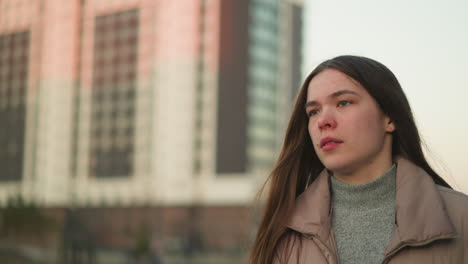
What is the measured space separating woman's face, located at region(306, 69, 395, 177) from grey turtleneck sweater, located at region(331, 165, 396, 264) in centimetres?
6

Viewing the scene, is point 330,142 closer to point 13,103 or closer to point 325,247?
point 325,247

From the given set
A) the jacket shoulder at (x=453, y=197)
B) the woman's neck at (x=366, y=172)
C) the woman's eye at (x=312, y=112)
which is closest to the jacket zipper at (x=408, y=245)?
the jacket shoulder at (x=453, y=197)

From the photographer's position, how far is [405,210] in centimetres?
196

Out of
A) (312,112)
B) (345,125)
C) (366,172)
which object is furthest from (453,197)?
(312,112)

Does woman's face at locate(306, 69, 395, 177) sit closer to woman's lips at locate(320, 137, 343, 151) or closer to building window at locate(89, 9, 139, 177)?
woman's lips at locate(320, 137, 343, 151)

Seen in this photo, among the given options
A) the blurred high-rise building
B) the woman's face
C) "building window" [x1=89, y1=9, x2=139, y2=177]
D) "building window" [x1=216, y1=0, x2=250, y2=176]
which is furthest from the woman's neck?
"building window" [x1=89, y1=9, x2=139, y2=177]

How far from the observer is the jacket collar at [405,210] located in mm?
1870

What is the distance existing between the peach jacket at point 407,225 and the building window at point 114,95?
193ft

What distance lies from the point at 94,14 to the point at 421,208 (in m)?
67.2

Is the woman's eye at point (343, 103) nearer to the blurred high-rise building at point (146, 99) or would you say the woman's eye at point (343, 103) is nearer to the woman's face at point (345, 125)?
the woman's face at point (345, 125)

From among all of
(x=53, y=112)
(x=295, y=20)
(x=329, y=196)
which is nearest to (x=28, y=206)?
(x=53, y=112)

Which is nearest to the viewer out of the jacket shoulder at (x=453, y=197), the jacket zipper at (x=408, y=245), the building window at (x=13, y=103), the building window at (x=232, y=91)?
the jacket zipper at (x=408, y=245)

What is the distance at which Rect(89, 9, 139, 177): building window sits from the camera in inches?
2405

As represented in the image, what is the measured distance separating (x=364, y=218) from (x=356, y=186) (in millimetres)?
107
